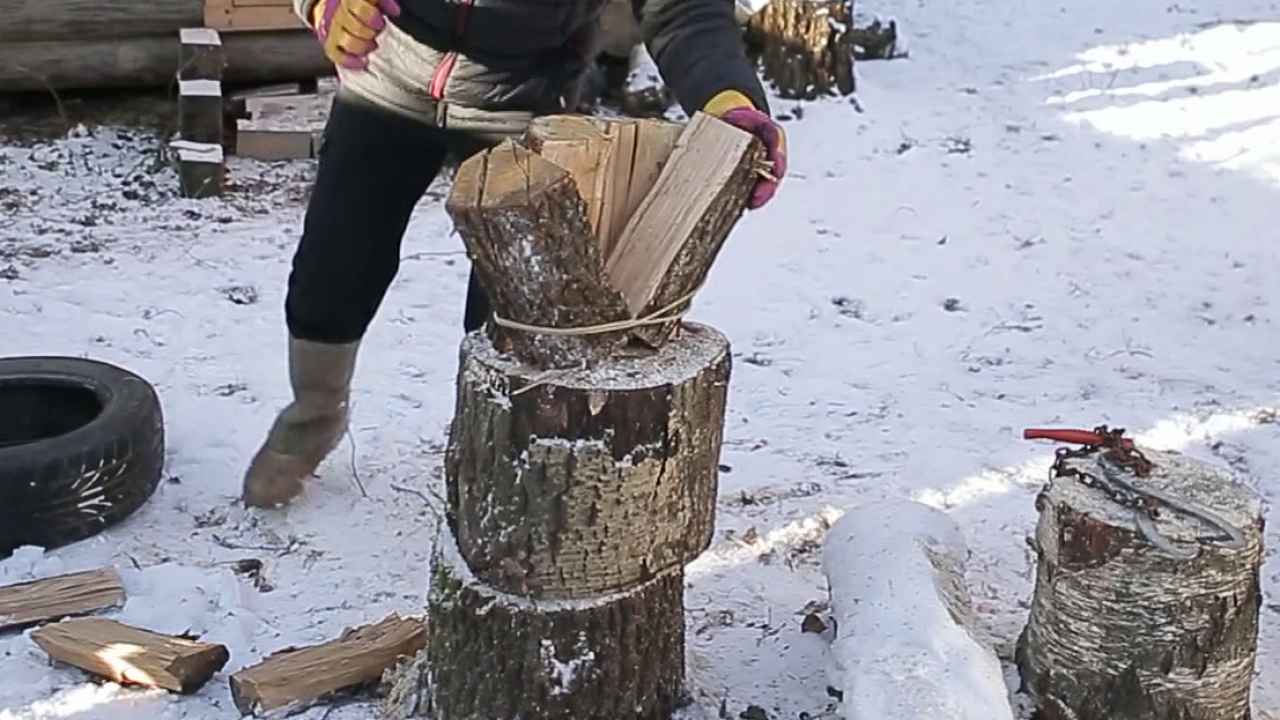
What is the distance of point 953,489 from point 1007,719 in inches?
62.9

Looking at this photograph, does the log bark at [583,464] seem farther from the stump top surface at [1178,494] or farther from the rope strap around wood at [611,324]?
the stump top surface at [1178,494]

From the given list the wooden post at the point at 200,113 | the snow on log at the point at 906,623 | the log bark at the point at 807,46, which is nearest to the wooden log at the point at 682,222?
the snow on log at the point at 906,623

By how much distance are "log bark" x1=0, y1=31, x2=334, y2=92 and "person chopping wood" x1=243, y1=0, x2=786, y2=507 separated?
12.3 ft

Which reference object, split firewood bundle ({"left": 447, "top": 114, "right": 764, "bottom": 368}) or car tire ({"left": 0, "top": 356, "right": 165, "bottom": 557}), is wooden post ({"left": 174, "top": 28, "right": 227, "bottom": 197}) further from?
split firewood bundle ({"left": 447, "top": 114, "right": 764, "bottom": 368})

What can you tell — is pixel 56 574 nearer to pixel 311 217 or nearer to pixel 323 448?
pixel 323 448

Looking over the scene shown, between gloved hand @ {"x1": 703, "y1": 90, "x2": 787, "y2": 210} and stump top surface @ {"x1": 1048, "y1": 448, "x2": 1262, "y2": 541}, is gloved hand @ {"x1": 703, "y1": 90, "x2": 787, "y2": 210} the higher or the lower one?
the higher one

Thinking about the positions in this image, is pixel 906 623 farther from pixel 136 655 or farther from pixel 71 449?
pixel 71 449

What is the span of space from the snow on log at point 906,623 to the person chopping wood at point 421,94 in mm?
955

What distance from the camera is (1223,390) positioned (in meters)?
5.01

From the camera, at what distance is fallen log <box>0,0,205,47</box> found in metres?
7.04

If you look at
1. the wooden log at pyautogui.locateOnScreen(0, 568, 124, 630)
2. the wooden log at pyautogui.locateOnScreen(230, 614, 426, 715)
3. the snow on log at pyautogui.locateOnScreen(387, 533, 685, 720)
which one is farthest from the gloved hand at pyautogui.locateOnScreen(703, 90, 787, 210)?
the wooden log at pyautogui.locateOnScreen(0, 568, 124, 630)

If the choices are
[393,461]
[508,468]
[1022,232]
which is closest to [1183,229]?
[1022,232]

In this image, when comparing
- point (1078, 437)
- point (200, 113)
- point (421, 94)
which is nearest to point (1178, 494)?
point (1078, 437)

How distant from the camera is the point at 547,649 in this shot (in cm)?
278
